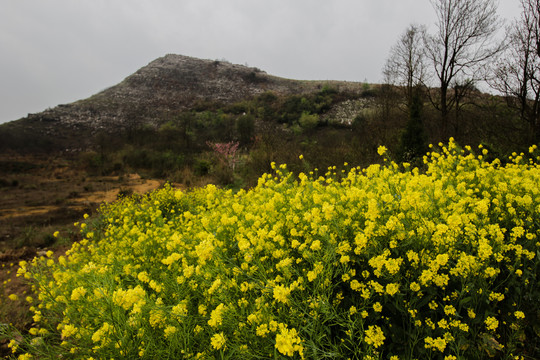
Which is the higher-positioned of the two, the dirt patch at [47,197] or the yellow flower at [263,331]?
the yellow flower at [263,331]

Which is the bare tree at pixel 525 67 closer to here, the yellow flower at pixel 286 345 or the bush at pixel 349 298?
the bush at pixel 349 298

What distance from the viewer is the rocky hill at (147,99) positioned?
28906mm

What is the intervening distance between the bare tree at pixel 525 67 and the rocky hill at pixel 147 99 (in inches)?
1188

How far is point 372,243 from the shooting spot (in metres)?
1.87

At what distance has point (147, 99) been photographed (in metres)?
41.5

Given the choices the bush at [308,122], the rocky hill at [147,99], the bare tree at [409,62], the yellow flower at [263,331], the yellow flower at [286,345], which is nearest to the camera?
the yellow flower at [286,345]

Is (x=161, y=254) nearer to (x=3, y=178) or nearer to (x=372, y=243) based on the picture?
(x=372, y=243)

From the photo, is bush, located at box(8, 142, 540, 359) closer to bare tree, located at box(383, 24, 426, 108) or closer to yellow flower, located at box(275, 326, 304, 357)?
yellow flower, located at box(275, 326, 304, 357)

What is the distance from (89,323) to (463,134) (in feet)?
46.9

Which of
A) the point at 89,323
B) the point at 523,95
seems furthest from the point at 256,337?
the point at 523,95

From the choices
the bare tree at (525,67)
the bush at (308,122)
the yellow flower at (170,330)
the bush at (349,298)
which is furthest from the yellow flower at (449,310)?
the bush at (308,122)

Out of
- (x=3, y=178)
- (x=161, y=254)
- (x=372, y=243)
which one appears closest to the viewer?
(x=372, y=243)

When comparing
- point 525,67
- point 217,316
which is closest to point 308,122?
point 525,67

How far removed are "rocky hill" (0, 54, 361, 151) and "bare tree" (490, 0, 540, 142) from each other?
99.0 feet
